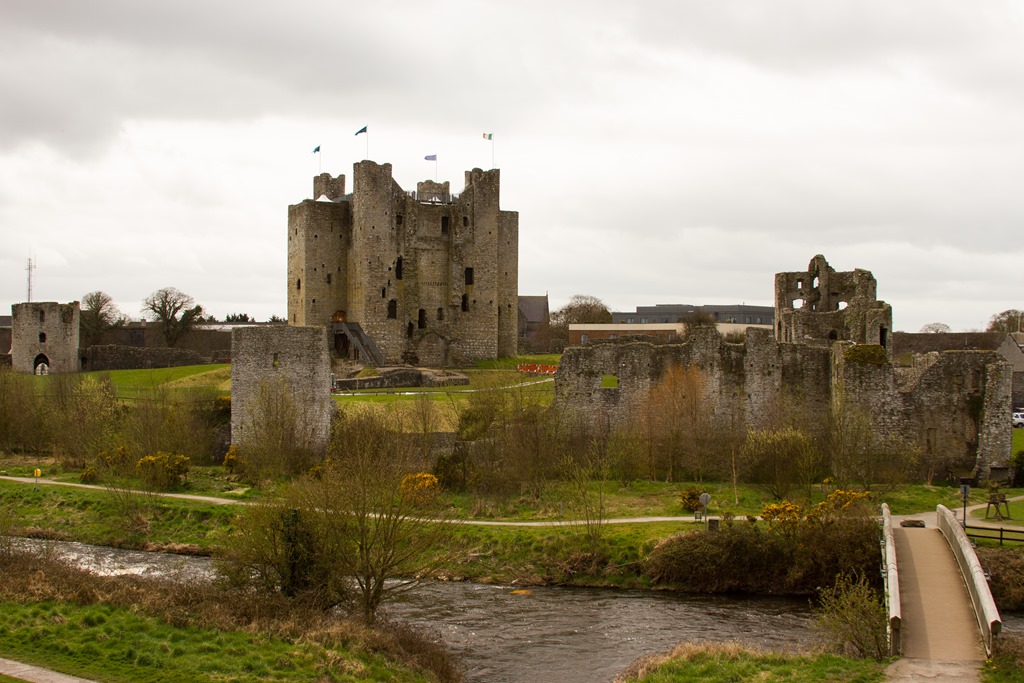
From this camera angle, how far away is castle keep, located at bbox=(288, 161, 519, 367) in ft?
197

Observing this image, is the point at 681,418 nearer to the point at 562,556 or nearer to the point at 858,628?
the point at 562,556

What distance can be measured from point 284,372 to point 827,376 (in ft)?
66.5

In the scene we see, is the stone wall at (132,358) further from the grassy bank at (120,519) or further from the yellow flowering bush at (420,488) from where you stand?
the yellow flowering bush at (420,488)

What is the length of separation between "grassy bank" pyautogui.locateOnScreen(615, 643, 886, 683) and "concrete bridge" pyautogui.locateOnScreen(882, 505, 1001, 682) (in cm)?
A: 70

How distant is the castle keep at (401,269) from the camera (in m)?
60.1

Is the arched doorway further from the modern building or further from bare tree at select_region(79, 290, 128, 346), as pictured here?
the modern building

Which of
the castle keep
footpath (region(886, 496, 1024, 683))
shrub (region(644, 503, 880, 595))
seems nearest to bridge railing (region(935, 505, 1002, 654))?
footpath (region(886, 496, 1024, 683))

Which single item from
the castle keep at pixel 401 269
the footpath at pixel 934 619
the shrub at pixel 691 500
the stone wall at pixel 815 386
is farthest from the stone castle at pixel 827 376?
the castle keep at pixel 401 269

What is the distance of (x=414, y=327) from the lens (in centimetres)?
6203

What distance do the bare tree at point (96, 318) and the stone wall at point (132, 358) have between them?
944 cm

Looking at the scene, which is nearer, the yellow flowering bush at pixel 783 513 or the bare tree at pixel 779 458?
the yellow flowering bush at pixel 783 513

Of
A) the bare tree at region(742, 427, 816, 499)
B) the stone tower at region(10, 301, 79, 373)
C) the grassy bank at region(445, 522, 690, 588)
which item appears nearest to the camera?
the grassy bank at region(445, 522, 690, 588)

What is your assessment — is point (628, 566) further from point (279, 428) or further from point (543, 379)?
point (543, 379)

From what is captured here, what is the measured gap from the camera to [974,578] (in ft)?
68.0
